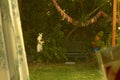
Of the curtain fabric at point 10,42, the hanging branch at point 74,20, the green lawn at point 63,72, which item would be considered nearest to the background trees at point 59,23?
the hanging branch at point 74,20

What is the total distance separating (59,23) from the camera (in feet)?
15.3

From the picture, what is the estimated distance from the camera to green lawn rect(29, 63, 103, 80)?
353cm

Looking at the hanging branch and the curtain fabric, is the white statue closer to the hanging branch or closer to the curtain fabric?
the hanging branch

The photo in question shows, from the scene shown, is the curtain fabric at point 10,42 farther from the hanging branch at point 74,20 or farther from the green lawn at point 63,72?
the hanging branch at point 74,20

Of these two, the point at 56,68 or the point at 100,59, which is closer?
the point at 100,59

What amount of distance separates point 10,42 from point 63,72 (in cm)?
273

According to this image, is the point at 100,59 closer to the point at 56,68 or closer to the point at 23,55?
the point at 23,55

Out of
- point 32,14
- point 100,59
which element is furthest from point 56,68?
point 100,59

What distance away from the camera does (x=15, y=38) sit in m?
1.11

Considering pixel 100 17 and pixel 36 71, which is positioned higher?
pixel 100 17

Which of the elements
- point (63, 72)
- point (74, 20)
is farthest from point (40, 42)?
point (63, 72)

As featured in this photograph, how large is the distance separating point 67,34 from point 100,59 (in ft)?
14.0

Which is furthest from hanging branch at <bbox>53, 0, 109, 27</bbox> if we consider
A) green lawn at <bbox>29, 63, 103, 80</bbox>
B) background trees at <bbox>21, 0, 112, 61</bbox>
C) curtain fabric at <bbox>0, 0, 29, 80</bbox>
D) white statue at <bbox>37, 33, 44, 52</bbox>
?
curtain fabric at <bbox>0, 0, 29, 80</bbox>

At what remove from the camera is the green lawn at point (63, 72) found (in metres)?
3.53
